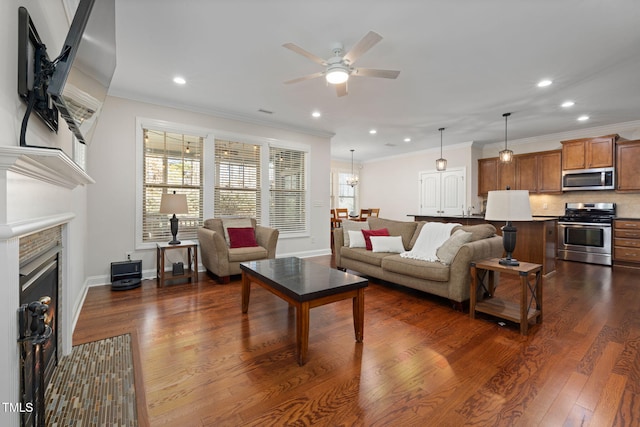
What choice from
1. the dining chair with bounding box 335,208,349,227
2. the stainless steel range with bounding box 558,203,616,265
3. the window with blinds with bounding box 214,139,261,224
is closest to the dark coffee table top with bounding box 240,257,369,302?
the window with blinds with bounding box 214,139,261,224

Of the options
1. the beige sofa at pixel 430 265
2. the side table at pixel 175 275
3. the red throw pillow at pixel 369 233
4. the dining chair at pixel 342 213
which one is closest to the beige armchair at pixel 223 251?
the side table at pixel 175 275

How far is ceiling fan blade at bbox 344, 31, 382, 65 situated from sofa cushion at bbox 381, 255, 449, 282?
2249mm

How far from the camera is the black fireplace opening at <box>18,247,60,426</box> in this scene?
1074 mm

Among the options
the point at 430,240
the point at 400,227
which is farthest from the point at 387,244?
the point at 430,240

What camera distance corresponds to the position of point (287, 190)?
571 cm

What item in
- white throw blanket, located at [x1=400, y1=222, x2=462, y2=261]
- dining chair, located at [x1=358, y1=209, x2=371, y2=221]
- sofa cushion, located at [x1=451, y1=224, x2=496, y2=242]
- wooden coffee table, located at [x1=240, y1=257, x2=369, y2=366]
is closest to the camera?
wooden coffee table, located at [x1=240, y1=257, x2=369, y2=366]

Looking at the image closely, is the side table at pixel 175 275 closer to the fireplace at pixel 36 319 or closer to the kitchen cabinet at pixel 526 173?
the fireplace at pixel 36 319

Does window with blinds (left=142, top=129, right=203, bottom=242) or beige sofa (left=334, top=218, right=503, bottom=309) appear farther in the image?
window with blinds (left=142, top=129, right=203, bottom=242)

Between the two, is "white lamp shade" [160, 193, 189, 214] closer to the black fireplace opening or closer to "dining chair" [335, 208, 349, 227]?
the black fireplace opening

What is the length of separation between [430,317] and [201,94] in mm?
4073

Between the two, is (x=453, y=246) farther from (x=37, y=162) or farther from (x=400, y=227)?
(x=37, y=162)

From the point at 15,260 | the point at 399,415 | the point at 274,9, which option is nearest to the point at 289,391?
the point at 399,415

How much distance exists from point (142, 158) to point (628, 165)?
8191 millimetres

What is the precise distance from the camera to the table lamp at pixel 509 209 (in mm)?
2695
